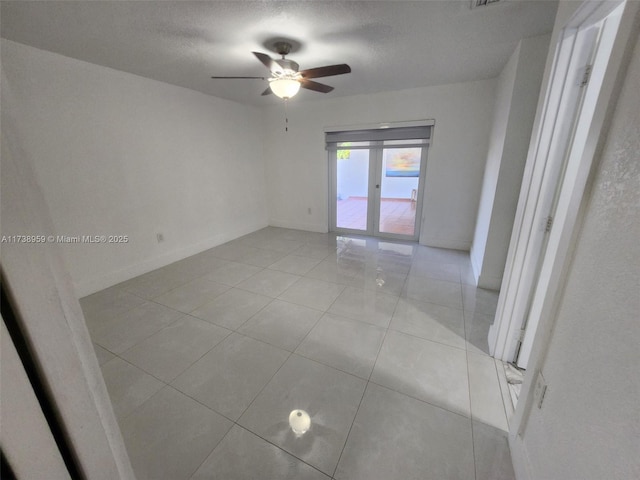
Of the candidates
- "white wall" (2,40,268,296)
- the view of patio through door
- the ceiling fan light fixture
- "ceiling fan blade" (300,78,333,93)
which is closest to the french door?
the view of patio through door

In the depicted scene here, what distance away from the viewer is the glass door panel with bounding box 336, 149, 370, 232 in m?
4.54

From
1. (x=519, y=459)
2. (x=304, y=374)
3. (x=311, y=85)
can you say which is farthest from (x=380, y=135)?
(x=519, y=459)

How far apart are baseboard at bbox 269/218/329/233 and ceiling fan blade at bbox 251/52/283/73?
3.05 m

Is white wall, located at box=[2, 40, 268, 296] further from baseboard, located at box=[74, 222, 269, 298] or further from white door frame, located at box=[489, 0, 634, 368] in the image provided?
white door frame, located at box=[489, 0, 634, 368]

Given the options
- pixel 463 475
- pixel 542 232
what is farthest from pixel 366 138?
pixel 463 475

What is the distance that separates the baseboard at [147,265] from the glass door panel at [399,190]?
8.91ft

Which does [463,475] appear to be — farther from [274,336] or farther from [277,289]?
[277,289]

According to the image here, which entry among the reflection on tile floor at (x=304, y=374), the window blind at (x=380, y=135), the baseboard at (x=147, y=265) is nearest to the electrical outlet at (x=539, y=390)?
the reflection on tile floor at (x=304, y=374)

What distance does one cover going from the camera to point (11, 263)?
361mm

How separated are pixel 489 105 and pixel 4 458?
4.53 m

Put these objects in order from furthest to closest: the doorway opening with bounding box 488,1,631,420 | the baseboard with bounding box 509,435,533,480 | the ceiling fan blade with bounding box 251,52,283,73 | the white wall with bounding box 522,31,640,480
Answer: the ceiling fan blade with bounding box 251,52,283,73 → the baseboard with bounding box 509,435,533,480 → the doorway opening with bounding box 488,1,631,420 → the white wall with bounding box 522,31,640,480

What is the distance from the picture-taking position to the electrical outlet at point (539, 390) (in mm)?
1101

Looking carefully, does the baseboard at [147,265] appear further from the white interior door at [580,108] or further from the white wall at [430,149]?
the white interior door at [580,108]

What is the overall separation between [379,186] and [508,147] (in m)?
2.09
